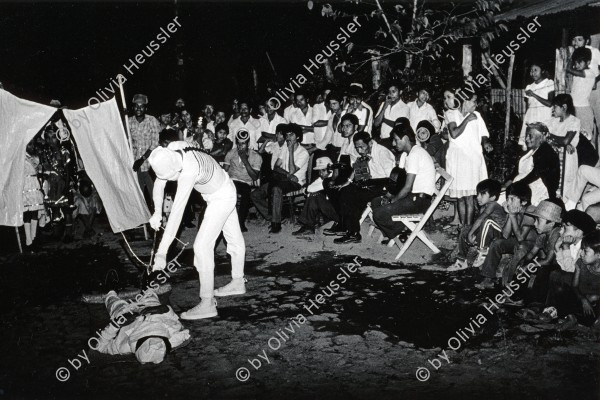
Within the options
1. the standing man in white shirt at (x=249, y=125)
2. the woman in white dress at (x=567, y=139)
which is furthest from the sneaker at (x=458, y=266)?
the standing man in white shirt at (x=249, y=125)

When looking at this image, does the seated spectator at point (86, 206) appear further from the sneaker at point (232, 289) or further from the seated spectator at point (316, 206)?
the sneaker at point (232, 289)

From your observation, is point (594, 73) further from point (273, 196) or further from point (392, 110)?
point (273, 196)

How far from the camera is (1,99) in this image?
7828 mm

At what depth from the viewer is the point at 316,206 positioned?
9.84m

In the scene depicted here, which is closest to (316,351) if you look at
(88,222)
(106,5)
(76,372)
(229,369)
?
(229,369)

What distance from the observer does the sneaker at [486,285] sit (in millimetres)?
6801

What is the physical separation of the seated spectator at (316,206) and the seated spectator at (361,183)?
0.26 meters

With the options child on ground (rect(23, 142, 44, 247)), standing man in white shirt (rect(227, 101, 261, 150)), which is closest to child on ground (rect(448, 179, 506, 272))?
standing man in white shirt (rect(227, 101, 261, 150))

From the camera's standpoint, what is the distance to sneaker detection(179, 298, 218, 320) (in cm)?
629

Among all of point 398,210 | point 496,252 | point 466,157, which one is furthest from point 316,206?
point 496,252

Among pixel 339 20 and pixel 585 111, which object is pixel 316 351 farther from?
pixel 339 20

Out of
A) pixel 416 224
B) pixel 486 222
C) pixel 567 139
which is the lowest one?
pixel 416 224

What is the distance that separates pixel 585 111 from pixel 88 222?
8.63m

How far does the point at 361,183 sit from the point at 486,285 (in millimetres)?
3049
